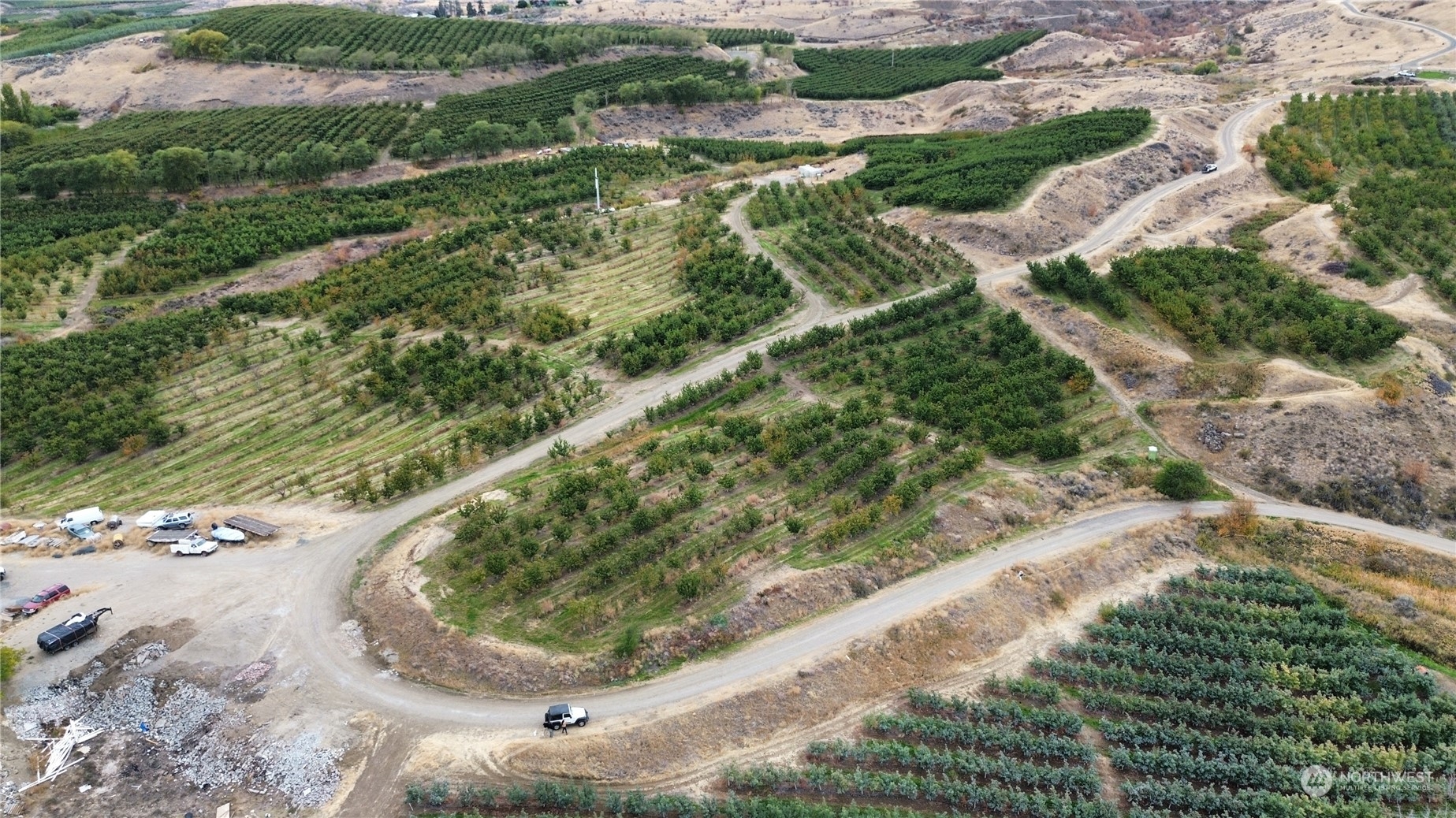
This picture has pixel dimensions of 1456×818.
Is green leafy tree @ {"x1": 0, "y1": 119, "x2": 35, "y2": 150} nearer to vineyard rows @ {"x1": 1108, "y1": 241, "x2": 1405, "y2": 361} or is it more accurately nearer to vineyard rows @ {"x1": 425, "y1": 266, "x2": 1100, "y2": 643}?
vineyard rows @ {"x1": 425, "y1": 266, "x2": 1100, "y2": 643}

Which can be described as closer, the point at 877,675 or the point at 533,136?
the point at 877,675

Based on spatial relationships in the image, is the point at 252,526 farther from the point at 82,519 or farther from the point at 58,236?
the point at 58,236

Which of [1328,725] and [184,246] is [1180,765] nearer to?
[1328,725]

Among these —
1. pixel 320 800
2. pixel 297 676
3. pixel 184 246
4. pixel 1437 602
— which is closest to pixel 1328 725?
pixel 1437 602

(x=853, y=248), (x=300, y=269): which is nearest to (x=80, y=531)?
(x=300, y=269)

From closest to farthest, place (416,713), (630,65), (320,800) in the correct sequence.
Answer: (320,800) < (416,713) < (630,65)

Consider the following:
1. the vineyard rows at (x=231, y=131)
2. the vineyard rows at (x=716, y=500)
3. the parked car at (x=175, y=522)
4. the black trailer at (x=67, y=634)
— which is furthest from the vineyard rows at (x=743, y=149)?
the black trailer at (x=67, y=634)

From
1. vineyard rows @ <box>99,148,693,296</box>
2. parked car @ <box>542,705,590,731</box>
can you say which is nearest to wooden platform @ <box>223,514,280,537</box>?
parked car @ <box>542,705,590,731</box>
